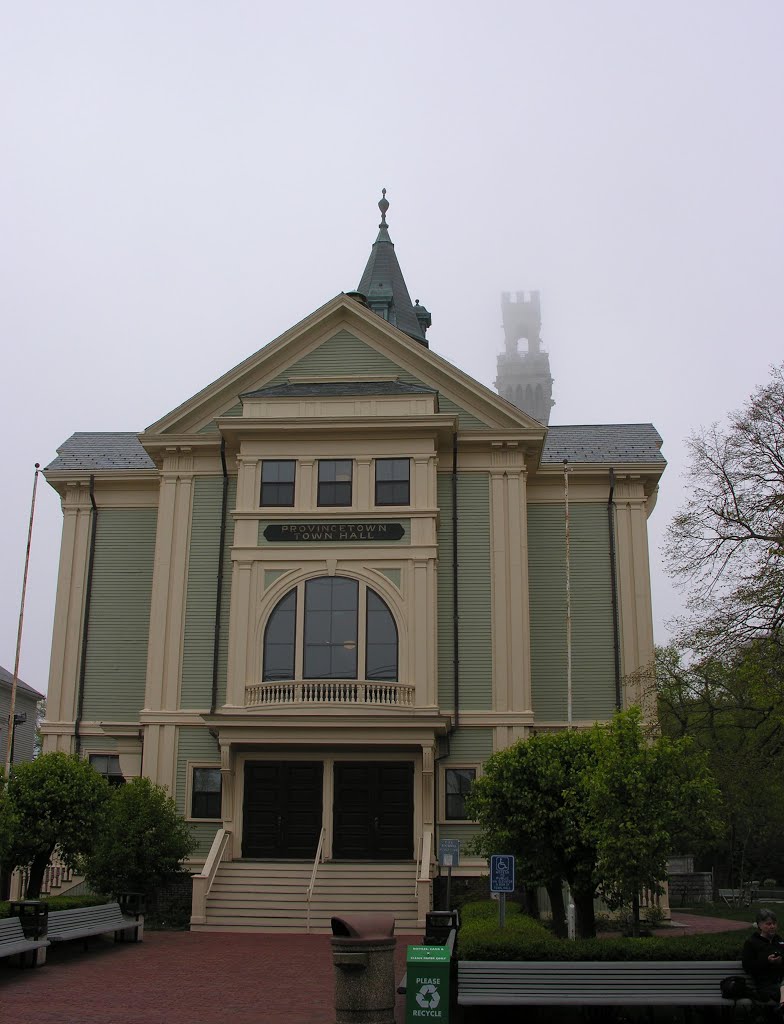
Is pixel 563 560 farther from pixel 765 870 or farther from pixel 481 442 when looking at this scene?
pixel 765 870

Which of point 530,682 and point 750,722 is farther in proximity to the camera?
point 530,682

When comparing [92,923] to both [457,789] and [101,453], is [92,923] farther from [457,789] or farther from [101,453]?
[101,453]

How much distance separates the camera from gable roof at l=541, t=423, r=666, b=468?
34094mm

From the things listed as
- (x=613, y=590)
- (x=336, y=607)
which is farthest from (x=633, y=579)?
(x=336, y=607)

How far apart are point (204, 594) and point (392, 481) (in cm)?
611

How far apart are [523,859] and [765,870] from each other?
118 ft

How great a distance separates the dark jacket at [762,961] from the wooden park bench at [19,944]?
1081 centimetres

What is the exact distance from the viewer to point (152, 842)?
1057 inches

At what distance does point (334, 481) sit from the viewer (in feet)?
102

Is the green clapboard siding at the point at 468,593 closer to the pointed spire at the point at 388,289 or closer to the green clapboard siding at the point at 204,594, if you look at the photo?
the green clapboard siding at the point at 204,594

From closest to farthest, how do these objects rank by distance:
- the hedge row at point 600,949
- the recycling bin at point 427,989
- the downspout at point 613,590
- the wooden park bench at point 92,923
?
the recycling bin at point 427,989, the hedge row at point 600,949, the wooden park bench at point 92,923, the downspout at point 613,590

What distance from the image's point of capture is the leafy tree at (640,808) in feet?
60.1

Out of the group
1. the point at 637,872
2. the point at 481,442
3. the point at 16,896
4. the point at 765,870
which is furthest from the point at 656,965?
the point at 765,870

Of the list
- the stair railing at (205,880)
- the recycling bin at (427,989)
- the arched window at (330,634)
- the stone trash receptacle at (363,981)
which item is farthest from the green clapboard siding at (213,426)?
the recycling bin at (427,989)
